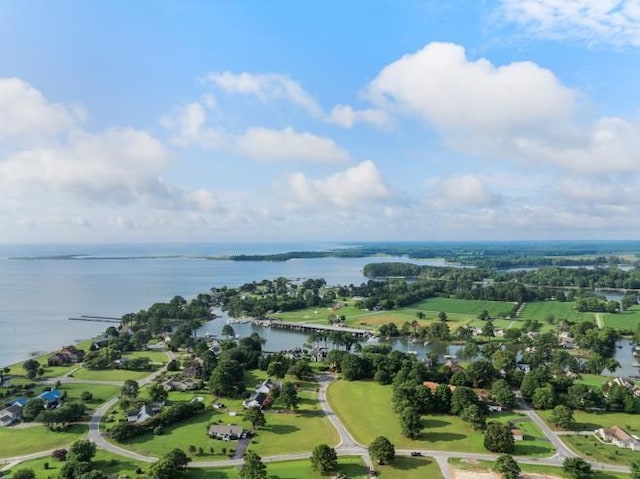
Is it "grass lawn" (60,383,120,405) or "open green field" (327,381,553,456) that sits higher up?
"grass lawn" (60,383,120,405)

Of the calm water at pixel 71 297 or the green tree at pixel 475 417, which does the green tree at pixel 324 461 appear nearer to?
the green tree at pixel 475 417

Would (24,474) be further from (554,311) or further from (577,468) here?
(554,311)

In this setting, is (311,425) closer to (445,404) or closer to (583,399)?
(445,404)

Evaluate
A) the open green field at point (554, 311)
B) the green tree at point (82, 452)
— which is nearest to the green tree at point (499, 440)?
the green tree at point (82, 452)

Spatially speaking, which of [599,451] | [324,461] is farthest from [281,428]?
[599,451]

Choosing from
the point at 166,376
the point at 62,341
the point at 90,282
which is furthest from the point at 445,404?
the point at 90,282

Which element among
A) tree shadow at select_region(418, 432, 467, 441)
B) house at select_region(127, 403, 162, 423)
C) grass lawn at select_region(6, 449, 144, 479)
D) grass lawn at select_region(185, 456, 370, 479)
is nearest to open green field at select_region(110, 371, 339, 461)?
house at select_region(127, 403, 162, 423)

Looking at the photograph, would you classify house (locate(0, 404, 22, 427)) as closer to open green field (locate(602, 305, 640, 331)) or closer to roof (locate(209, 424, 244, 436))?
roof (locate(209, 424, 244, 436))
